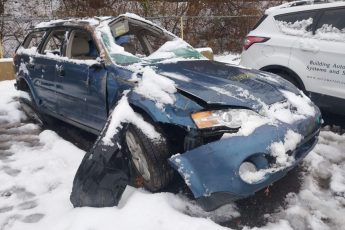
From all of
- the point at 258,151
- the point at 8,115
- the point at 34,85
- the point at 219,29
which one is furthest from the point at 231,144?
the point at 219,29

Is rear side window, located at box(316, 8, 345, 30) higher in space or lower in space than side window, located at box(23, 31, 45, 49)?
higher

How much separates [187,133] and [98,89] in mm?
1339

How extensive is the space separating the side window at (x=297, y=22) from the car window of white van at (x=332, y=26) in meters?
0.13

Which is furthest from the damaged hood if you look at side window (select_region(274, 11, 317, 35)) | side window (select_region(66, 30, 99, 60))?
side window (select_region(274, 11, 317, 35))

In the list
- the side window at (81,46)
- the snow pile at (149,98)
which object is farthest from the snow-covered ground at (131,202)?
the side window at (81,46)

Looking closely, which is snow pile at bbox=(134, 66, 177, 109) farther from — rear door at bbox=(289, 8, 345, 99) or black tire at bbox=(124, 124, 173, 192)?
rear door at bbox=(289, 8, 345, 99)

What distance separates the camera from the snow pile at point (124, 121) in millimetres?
3149

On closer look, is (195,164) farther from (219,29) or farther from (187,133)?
(219,29)

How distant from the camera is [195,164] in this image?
281 centimetres

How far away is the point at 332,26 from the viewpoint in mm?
4891

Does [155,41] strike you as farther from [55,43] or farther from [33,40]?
[33,40]

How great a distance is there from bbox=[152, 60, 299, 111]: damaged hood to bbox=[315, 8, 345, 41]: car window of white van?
137 cm

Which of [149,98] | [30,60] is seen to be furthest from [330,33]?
[30,60]

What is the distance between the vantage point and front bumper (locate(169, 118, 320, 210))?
109 inches
